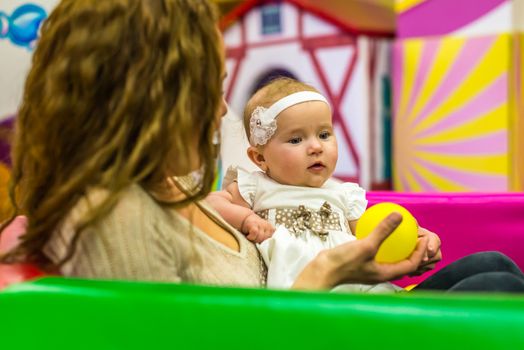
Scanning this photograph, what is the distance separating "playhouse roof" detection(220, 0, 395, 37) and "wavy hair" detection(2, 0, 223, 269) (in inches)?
99.2

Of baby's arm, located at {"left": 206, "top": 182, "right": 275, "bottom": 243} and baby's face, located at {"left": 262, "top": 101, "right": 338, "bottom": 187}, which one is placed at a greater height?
baby's face, located at {"left": 262, "top": 101, "right": 338, "bottom": 187}

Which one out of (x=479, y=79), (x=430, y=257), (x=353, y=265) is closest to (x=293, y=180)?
(x=430, y=257)

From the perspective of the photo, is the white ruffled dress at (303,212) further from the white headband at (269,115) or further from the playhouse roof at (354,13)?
the playhouse roof at (354,13)

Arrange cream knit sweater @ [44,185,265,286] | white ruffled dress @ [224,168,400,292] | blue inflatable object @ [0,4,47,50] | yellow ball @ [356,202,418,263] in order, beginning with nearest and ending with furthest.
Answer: cream knit sweater @ [44,185,265,286] < yellow ball @ [356,202,418,263] < white ruffled dress @ [224,168,400,292] < blue inflatable object @ [0,4,47,50]

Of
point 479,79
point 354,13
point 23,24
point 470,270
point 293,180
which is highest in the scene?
point 354,13

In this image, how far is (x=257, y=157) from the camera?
1.25 metres

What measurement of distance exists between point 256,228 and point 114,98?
43 cm

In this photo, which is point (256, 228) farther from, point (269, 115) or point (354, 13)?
point (354, 13)

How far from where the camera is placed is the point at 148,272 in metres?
0.70

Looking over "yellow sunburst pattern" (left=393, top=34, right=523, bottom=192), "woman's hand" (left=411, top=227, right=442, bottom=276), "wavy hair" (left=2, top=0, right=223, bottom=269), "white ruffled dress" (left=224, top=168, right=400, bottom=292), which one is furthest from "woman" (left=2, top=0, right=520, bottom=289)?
"yellow sunburst pattern" (left=393, top=34, right=523, bottom=192)

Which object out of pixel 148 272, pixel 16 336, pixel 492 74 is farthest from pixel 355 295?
pixel 492 74

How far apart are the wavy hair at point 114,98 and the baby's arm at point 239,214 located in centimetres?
35

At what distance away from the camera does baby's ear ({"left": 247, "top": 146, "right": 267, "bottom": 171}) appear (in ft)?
4.07

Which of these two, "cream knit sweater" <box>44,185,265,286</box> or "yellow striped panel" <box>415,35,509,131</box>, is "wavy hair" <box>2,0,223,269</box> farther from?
"yellow striped panel" <box>415,35,509,131</box>
